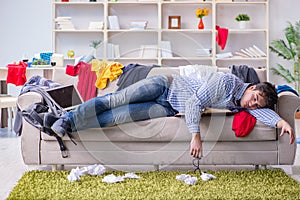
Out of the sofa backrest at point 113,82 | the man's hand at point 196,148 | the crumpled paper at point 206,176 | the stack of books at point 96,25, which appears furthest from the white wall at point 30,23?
the man's hand at point 196,148

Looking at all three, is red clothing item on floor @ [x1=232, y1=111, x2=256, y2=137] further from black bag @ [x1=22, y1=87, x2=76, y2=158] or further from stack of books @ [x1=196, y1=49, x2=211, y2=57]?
stack of books @ [x1=196, y1=49, x2=211, y2=57]

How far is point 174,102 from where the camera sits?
3580 millimetres

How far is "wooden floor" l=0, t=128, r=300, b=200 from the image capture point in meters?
3.16

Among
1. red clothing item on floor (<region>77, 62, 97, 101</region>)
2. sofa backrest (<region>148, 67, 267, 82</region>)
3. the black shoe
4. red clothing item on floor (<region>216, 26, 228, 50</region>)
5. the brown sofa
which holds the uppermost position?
red clothing item on floor (<region>216, 26, 228, 50</region>)

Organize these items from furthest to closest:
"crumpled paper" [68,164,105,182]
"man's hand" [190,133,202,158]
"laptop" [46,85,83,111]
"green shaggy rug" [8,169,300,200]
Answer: "laptop" [46,85,83,111]
"crumpled paper" [68,164,105,182]
"man's hand" [190,133,202,158]
"green shaggy rug" [8,169,300,200]

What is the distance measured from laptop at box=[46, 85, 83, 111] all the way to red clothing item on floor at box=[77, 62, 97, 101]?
84mm

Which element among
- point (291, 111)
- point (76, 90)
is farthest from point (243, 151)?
point (76, 90)

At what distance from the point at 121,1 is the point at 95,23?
476mm

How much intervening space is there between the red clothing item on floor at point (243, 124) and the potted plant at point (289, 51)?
12.6 feet

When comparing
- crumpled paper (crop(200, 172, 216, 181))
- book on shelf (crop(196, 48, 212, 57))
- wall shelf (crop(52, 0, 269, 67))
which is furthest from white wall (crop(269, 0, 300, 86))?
crumpled paper (crop(200, 172, 216, 181))

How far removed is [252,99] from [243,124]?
0.17 metres

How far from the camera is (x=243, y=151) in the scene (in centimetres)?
346

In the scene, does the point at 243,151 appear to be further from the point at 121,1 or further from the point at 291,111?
the point at 121,1

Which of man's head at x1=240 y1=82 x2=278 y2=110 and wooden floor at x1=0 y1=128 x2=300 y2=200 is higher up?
man's head at x1=240 y1=82 x2=278 y2=110
